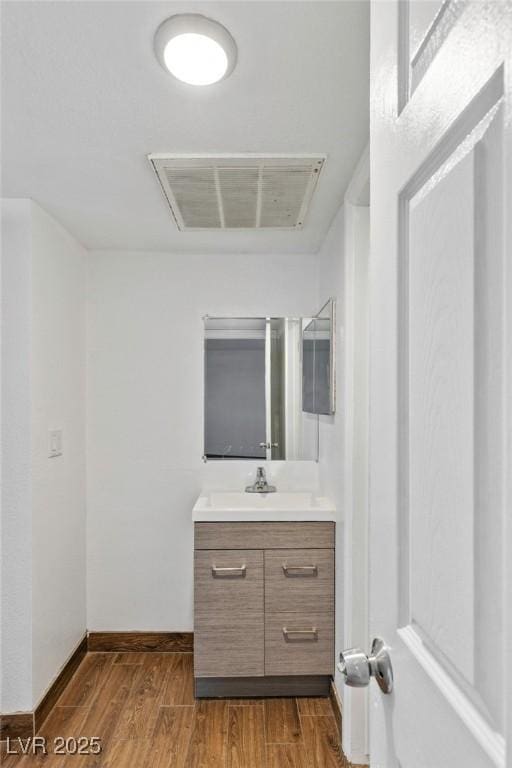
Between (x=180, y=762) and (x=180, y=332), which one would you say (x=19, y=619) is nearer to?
(x=180, y=762)

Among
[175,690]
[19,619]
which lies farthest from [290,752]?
[19,619]

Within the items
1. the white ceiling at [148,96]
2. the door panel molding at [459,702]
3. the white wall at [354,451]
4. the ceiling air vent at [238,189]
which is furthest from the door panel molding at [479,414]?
the white wall at [354,451]

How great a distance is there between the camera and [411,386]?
0.69 m

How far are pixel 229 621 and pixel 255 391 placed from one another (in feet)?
4.14

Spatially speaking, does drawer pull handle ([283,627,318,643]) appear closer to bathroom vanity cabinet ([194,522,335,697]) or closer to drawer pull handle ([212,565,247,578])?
bathroom vanity cabinet ([194,522,335,697])

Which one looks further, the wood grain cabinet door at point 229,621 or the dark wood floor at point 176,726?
the wood grain cabinet door at point 229,621

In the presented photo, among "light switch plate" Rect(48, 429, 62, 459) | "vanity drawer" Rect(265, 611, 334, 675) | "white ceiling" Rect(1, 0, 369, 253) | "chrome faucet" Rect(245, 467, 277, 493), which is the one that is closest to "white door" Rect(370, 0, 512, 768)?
"white ceiling" Rect(1, 0, 369, 253)

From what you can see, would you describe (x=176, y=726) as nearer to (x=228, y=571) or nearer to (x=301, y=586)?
(x=228, y=571)

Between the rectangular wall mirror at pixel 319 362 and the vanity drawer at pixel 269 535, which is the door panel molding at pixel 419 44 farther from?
the vanity drawer at pixel 269 535

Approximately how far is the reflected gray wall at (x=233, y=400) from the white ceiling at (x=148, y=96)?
1.05 m

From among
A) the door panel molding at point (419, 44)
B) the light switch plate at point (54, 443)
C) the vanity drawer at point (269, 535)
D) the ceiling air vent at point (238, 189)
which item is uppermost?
the ceiling air vent at point (238, 189)

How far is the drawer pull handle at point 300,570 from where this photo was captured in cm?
261

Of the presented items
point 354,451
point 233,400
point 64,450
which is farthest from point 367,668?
point 233,400

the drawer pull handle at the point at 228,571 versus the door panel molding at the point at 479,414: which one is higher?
the door panel molding at the point at 479,414
